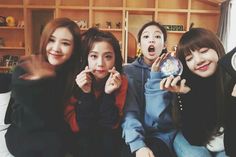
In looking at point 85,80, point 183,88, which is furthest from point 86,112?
point 183,88

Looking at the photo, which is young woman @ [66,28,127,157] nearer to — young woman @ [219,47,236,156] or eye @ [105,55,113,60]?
eye @ [105,55,113,60]

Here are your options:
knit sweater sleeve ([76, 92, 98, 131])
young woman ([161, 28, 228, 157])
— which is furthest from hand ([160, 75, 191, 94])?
knit sweater sleeve ([76, 92, 98, 131])

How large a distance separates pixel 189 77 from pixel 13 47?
4541 millimetres

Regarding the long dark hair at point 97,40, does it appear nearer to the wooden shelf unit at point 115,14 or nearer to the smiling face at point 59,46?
the smiling face at point 59,46

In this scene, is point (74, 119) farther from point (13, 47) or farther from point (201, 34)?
point (13, 47)

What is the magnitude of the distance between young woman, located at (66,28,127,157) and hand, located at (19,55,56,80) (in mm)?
147

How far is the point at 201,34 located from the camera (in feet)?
4.30

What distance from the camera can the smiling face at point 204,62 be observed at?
1280mm

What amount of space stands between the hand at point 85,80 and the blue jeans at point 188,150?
1.70 ft

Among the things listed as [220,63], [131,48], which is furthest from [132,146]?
[131,48]

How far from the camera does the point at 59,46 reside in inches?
51.9

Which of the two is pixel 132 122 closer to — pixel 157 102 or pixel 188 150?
pixel 157 102

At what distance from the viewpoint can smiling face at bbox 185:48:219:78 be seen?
128 centimetres

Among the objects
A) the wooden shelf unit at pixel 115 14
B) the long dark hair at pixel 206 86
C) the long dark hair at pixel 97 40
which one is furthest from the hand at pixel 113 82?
the wooden shelf unit at pixel 115 14
